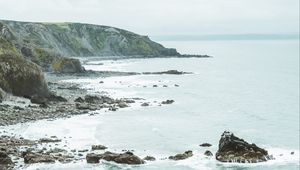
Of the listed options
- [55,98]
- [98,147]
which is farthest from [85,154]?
[55,98]

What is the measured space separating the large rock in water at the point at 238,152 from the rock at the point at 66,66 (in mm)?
78106

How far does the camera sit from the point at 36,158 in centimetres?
3684

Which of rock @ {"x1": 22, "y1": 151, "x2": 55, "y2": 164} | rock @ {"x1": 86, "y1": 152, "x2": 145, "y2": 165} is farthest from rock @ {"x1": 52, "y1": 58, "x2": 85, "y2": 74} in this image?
rock @ {"x1": 86, "y1": 152, "x2": 145, "y2": 165}

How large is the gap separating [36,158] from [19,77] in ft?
99.0

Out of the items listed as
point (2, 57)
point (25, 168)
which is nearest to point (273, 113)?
point (2, 57)

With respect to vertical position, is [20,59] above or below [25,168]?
above

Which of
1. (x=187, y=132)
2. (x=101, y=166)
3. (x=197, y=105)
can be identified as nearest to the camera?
(x=101, y=166)

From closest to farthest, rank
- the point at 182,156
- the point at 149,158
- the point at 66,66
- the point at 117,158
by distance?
the point at 117,158 < the point at 149,158 < the point at 182,156 < the point at 66,66

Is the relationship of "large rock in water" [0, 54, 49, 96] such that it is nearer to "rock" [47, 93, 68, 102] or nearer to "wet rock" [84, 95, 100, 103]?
"rock" [47, 93, 68, 102]

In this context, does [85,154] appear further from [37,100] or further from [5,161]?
[37,100]

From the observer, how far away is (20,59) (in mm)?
66625

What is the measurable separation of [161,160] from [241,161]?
628 cm

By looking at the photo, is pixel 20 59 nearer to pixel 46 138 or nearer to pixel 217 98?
pixel 46 138

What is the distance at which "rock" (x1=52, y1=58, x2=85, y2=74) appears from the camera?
114375mm
